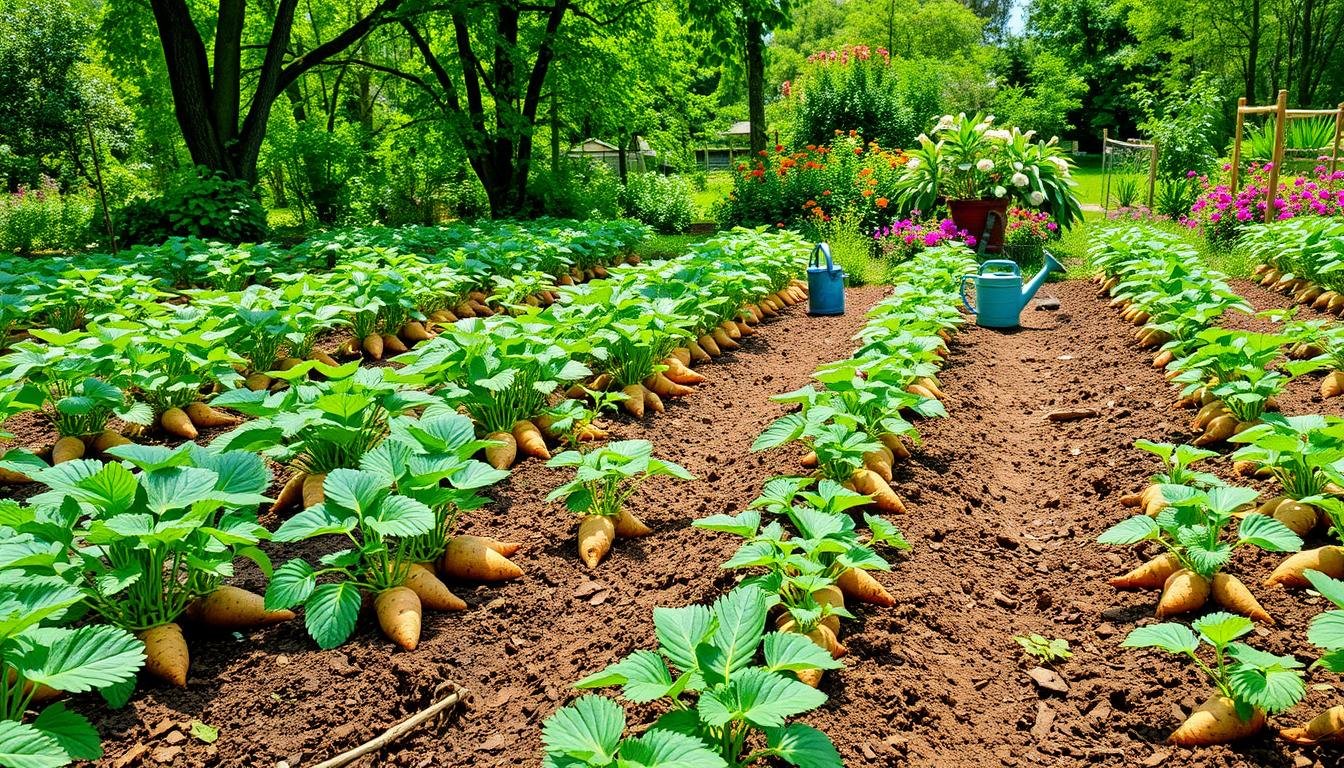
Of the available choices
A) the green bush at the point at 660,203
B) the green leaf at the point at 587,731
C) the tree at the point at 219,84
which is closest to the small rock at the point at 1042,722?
the green leaf at the point at 587,731

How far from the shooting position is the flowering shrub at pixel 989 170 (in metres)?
9.65

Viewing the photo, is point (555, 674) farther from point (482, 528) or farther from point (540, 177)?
point (540, 177)

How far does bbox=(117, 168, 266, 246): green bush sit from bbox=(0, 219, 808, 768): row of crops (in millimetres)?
4028

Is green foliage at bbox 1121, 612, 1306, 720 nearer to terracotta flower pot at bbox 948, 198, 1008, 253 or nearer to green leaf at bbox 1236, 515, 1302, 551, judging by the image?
green leaf at bbox 1236, 515, 1302, 551

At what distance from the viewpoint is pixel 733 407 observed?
4.76 m

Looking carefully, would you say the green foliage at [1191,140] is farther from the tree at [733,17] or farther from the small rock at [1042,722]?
the small rock at [1042,722]

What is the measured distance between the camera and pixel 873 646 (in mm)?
2350

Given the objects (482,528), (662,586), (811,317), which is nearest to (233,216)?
(811,317)

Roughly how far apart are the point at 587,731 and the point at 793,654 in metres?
0.45

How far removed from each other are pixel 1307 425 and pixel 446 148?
14836 mm

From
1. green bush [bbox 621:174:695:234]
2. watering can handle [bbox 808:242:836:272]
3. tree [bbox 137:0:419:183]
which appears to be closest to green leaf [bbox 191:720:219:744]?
Result: watering can handle [bbox 808:242:836:272]

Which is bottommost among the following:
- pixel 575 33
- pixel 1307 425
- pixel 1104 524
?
pixel 1104 524

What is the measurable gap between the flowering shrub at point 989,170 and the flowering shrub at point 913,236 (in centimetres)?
38

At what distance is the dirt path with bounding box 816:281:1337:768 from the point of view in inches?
80.5
